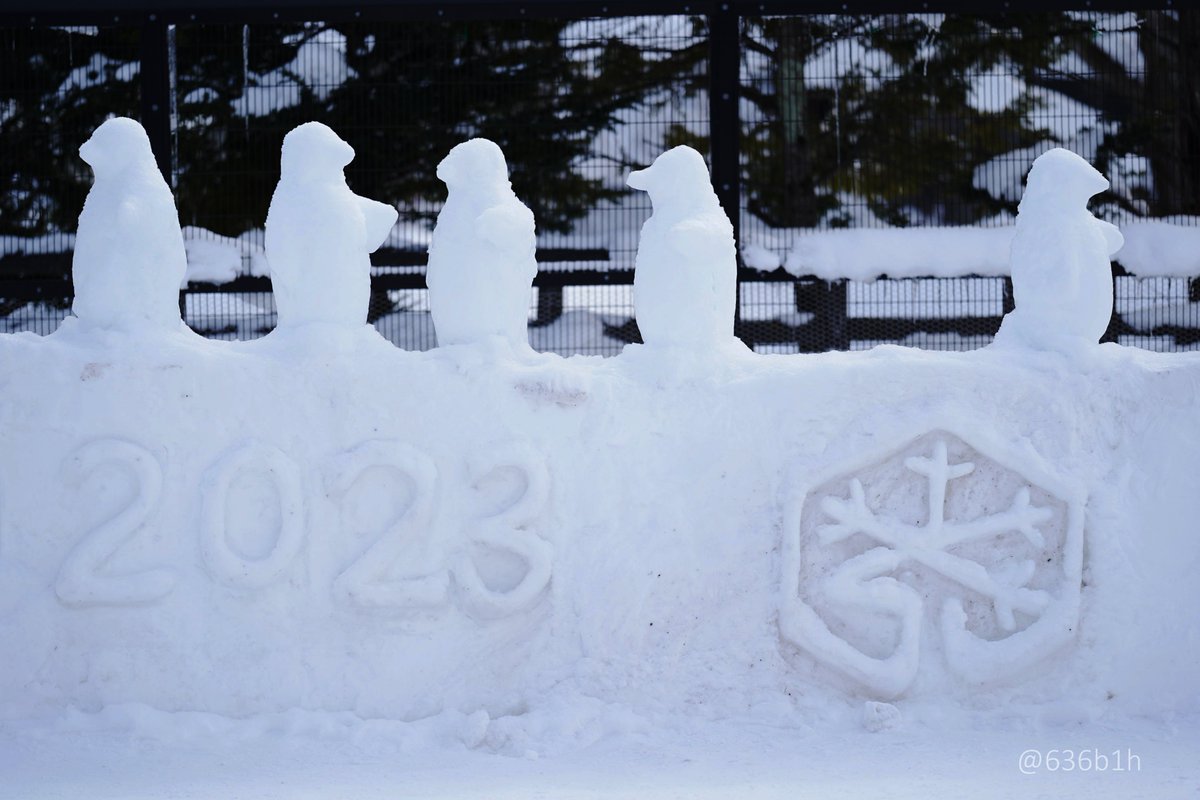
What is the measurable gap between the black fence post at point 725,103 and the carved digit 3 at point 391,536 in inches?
81.0

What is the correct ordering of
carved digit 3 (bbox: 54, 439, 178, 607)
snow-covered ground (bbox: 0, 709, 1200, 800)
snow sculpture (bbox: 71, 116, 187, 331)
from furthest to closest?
1. snow sculpture (bbox: 71, 116, 187, 331)
2. carved digit 3 (bbox: 54, 439, 178, 607)
3. snow-covered ground (bbox: 0, 709, 1200, 800)

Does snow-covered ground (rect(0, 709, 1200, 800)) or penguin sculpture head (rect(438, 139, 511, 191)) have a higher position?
penguin sculpture head (rect(438, 139, 511, 191))

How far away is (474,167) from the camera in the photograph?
16.1ft

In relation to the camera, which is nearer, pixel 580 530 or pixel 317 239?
pixel 580 530

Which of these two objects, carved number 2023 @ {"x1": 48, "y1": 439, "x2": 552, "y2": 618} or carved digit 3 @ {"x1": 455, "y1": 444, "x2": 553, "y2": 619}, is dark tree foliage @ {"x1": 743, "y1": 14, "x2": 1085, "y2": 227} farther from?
carved number 2023 @ {"x1": 48, "y1": 439, "x2": 552, "y2": 618}

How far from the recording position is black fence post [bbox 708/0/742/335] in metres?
6.07

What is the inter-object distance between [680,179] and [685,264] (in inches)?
13.6

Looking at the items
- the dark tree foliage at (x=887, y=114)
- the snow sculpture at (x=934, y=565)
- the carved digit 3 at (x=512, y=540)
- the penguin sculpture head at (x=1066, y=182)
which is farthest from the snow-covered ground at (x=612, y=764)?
the dark tree foliage at (x=887, y=114)

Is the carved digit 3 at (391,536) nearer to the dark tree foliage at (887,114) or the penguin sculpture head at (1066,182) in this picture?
the penguin sculpture head at (1066,182)

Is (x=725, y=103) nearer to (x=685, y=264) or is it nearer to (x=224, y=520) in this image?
(x=685, y=264)

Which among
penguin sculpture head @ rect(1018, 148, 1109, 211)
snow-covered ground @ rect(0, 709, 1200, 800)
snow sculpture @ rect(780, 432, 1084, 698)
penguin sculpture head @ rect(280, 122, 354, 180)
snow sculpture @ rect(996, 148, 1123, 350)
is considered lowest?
snow-covered ground @ rect(0, 709, 1200, 800)

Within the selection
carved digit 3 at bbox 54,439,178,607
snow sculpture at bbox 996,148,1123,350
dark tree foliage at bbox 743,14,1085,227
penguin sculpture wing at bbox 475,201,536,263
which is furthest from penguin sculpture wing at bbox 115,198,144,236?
snow sculpture at bbox 996,148,1123,350

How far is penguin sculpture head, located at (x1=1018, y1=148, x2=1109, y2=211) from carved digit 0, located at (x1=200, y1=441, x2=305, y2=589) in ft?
8.57

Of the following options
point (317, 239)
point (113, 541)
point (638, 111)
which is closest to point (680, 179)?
point (317, 239)
